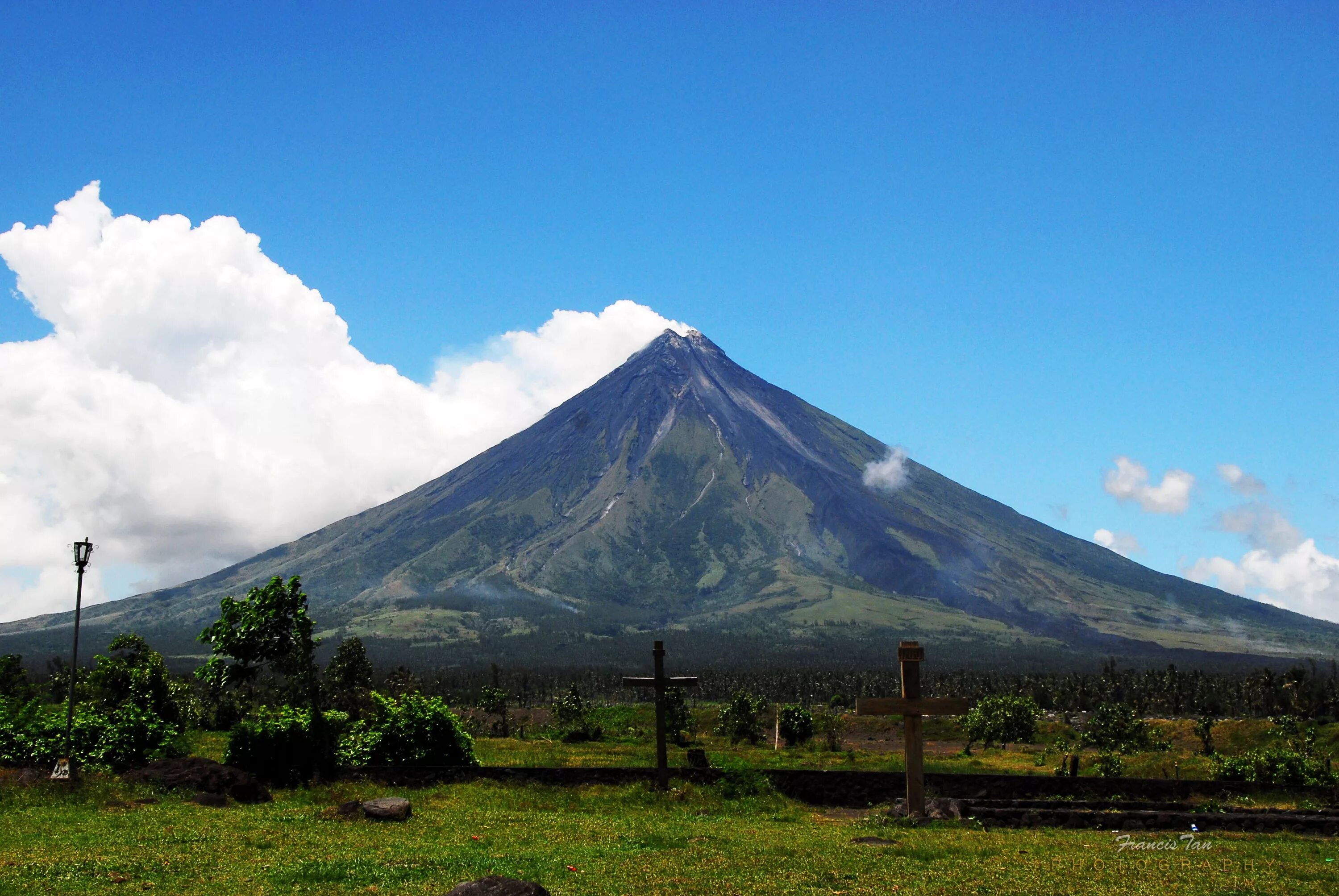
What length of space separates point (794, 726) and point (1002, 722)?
13.0m

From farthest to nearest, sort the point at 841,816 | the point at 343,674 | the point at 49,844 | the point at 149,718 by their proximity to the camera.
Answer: the point at 343,674 → the point at 149,718 → the point at 841,816 → the point at 49,844

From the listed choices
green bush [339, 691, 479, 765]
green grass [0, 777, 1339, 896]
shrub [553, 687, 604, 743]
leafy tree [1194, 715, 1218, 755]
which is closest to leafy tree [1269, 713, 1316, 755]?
leafy tree [1194, 715, 1218, 755]

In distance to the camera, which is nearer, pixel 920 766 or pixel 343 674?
pixel 920 766

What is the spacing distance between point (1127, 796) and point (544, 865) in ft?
51.5

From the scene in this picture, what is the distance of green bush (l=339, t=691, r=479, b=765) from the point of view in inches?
1153

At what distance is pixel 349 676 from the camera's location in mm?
48875

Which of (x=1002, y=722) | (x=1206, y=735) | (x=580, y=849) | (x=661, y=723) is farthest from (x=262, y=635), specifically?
(x=1206, y=735)

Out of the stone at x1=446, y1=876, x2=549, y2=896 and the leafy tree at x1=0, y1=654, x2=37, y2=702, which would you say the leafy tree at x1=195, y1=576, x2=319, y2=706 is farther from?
the stone at x1=446, y1=876, x2=549, y2=896

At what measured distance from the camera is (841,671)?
172 m

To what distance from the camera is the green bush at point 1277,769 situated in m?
29.4

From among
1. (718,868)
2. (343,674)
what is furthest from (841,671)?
(718,868)

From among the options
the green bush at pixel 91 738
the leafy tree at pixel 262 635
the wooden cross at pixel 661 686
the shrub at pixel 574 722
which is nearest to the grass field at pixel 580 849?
the wooden cross at pixel 661 686

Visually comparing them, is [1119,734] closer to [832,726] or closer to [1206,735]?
[1206,735]

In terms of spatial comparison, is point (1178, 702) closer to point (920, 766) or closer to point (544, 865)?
point (920, 766)
